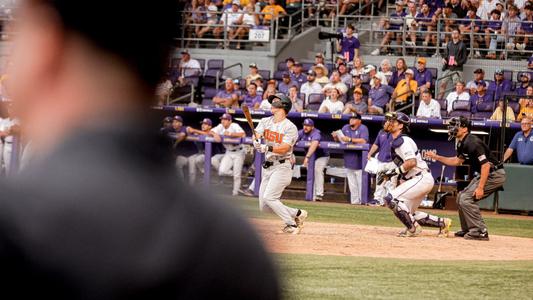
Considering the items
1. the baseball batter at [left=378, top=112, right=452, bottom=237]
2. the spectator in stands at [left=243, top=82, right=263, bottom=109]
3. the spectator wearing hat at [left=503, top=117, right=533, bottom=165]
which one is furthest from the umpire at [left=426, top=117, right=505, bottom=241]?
the spectator in stands at [left=243, top=82, right=263, bottom=109]

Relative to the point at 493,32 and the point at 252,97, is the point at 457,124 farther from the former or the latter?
the point at 493,32

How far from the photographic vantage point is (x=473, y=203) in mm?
14938

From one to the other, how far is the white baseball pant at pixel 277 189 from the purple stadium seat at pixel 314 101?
26.1ft

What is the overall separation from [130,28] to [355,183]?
65.0 feet

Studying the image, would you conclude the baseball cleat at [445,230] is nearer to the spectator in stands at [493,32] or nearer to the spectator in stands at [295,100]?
the spectator in stands at [295,100]

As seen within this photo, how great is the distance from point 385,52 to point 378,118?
197 inches

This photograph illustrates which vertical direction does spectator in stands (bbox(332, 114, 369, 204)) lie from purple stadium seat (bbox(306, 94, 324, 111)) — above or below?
below

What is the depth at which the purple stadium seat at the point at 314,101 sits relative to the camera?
22.5 metres

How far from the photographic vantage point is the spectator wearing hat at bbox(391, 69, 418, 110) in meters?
22.2

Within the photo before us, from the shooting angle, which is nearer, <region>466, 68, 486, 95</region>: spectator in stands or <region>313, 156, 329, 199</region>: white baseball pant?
<region>313, 156, 329, 199</region>: white baseball pant

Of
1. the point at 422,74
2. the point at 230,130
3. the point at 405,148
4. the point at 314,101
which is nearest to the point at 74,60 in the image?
the point at 405,148

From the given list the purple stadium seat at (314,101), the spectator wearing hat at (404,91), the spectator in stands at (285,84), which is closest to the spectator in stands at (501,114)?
the spectator wearing hat at (404,91)

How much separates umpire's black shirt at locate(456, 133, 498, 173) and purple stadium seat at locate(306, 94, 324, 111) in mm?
7797

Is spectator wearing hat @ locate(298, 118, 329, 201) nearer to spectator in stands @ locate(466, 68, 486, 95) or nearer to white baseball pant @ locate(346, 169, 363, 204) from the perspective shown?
white baseball pant @ locate(346, 169, 363, 204)
